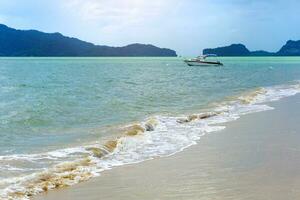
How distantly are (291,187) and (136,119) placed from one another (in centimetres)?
1426

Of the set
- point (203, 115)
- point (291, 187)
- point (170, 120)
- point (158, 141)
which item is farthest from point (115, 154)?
point (203, 115)

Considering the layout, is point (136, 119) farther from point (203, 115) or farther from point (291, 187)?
point (291, 187)

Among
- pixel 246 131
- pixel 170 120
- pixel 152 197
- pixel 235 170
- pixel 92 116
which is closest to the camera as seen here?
pixel 152 197

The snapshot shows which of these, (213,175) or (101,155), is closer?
(213,175)

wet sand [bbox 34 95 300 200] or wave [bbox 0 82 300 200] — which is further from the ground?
wet sand [bbox 34 95 300 200]

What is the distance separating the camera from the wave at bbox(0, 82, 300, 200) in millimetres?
10055

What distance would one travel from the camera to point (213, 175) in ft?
33.0

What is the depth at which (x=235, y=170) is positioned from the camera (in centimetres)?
1045

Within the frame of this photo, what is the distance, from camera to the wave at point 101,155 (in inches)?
396

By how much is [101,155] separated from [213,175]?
4339 millimetres

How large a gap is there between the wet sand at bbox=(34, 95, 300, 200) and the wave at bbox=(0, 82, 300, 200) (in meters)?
0.47

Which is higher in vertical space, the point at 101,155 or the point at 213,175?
the point at 213,175

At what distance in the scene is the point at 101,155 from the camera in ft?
44.1

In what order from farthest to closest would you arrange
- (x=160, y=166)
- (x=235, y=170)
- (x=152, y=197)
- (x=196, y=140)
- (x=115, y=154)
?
(x=196, y=140) → (x=115, y=154) → (x=160, y=166) → (x=235, y=170) → (x=152, y=197)
